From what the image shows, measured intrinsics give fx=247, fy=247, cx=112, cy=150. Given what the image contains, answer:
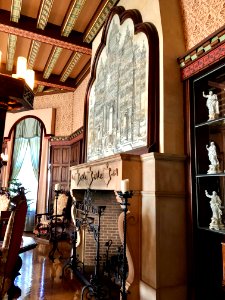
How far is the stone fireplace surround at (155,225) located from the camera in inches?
99.9

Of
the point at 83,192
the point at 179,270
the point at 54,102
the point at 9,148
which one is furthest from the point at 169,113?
the point at 9,148

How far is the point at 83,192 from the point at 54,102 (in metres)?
4.30

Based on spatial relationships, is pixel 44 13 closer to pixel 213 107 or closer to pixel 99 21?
pixel 99 21

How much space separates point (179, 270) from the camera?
2.62 metres

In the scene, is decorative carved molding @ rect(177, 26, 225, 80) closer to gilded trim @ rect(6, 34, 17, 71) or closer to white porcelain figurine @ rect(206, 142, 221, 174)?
white porcelain figurine @ rect(206, 142, 221, 174)

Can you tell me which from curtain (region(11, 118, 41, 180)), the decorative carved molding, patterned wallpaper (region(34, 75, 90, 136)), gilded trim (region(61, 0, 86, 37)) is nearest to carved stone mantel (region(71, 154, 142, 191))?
the decorative carved molding

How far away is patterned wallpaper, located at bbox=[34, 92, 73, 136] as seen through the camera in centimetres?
768

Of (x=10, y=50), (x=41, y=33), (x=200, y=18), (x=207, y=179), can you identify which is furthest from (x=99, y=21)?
(x=207, y=179)

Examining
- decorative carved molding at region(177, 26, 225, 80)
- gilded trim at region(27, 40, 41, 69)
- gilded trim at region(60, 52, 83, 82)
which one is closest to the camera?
decorative carved molding at region(177, 26, 225, 80)

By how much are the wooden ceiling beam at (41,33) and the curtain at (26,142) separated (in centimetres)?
368

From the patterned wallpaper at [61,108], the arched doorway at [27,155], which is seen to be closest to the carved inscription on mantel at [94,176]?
the patterned wallpaper at [61,108]

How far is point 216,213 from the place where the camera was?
245cm

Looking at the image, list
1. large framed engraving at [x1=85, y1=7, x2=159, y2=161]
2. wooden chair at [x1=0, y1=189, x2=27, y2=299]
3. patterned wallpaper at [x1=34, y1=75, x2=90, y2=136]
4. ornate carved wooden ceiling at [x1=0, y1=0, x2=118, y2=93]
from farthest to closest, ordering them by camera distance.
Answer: patterned wallpaper at [x1=34, y1=75, x2=90, y2=136], ornate carved wooden ceiling at [x1=0, y1=0, x2=118, y2=93], large framed engraving at [x1=85, y1=7, x2=159, y2=161], wooden chair at [x1=0, y1=189, x2=27, y2=299]

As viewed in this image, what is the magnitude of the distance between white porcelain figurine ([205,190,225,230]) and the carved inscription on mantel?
3.46 ft
